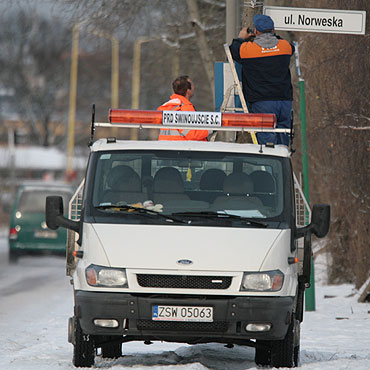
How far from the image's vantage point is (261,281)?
27.1ft

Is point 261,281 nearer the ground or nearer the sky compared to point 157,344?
nearer the sky

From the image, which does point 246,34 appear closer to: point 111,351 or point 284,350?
point 111,351

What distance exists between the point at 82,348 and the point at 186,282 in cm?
115

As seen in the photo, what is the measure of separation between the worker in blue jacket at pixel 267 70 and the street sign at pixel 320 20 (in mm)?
753

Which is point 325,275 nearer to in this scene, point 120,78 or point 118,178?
point 118,178

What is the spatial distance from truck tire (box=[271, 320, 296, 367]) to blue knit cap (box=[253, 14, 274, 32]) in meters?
3.39

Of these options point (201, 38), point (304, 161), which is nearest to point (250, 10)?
point (304, 161)

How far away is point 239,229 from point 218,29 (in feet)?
48.2

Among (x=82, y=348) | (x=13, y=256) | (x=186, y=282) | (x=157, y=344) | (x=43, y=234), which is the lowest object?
(x=13, y=256)

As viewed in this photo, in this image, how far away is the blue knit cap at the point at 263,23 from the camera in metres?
11.0

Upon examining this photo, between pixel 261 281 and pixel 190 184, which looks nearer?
pixel 261 281

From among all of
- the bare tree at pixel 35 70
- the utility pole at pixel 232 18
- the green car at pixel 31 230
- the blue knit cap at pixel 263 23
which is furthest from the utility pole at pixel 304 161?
the bare tree at pixel 35 70

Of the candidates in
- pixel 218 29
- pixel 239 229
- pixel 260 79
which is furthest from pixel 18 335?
pixel 218 29

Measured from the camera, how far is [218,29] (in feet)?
74.4
